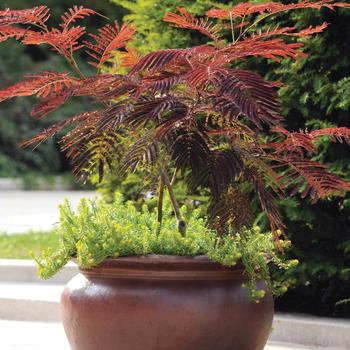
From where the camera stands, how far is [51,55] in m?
23.7

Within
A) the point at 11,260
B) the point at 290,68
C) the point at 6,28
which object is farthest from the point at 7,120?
the point at 6,28

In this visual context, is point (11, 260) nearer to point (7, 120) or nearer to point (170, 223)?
point (170, 223)

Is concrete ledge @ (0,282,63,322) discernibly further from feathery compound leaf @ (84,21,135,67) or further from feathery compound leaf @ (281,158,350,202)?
feathery compound leaf @ (281,158,350,202)

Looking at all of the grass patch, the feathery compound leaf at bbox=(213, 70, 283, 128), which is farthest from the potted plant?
the grass patch

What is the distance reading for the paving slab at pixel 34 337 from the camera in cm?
581

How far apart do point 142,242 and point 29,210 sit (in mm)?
10529

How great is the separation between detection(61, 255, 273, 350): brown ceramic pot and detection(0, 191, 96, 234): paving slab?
5.55 m

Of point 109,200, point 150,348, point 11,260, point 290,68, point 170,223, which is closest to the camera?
point 150,348

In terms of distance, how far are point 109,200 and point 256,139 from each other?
2.97 metres

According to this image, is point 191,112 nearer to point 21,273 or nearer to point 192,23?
point 192,23

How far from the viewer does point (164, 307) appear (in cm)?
421

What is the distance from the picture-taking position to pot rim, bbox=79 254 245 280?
14.0 feet

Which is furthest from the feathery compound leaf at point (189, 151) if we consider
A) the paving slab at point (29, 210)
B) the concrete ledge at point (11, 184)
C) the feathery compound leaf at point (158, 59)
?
the concrete ledge at point (11, 184)

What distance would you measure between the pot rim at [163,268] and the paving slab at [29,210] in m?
5.57
